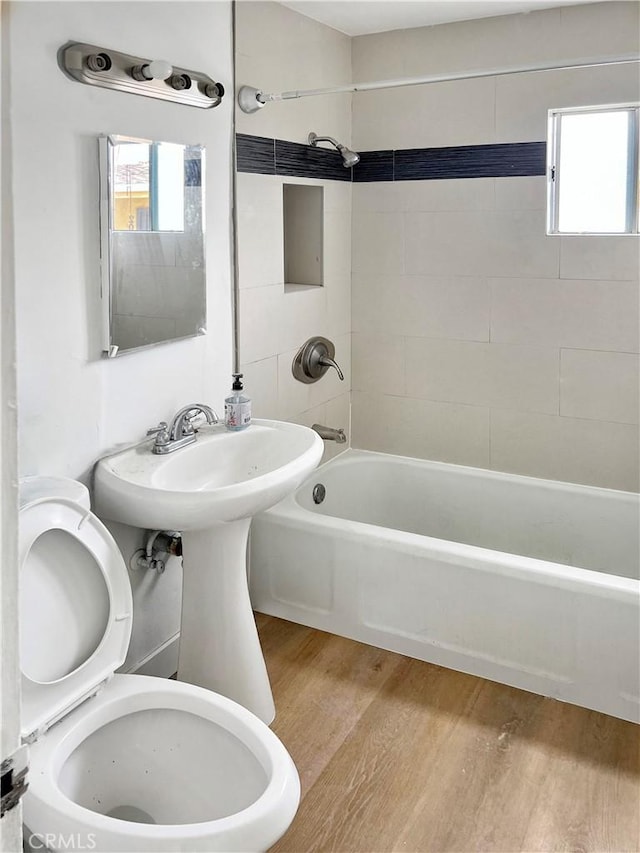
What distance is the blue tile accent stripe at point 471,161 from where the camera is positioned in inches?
118

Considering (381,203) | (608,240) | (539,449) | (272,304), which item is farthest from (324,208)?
(539,449)

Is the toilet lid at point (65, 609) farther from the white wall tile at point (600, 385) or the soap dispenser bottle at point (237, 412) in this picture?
the white wall tile at point (600, 385)

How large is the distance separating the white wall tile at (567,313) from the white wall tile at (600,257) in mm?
35

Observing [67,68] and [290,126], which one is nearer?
[67,68]

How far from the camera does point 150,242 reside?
2248 mm

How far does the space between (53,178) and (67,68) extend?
277mm

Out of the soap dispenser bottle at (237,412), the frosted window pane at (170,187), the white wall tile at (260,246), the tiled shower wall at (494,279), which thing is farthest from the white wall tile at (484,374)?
the frosted window pane at (170,187)

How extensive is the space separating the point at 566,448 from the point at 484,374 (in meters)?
0.46

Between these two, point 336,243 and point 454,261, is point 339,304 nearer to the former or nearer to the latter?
point 336,243

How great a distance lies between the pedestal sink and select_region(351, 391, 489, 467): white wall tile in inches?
44.8

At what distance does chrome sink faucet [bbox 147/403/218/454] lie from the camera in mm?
2239

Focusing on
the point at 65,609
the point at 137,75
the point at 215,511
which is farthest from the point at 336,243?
the point at 65,609

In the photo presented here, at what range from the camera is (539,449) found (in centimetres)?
321

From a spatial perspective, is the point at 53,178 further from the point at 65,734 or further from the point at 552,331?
the point at 552,331
